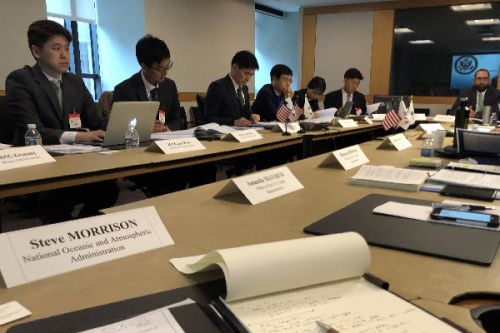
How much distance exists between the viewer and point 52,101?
2.41 m

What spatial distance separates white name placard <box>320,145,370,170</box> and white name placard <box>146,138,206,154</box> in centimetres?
74

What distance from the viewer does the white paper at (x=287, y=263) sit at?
24.4 inches

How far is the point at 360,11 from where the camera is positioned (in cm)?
771

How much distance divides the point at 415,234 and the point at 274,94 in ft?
11.6

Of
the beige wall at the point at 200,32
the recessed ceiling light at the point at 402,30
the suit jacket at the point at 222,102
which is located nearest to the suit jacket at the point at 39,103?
the suit jacket at the point at 222,102

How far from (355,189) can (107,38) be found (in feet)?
16.3

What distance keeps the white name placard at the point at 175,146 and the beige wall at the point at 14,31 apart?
106 inches

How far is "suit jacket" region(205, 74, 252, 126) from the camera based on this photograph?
3629mm

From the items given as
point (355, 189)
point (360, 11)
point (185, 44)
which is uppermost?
point (360, 11)

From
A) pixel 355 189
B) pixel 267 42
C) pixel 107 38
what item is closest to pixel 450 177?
pixel 355 189

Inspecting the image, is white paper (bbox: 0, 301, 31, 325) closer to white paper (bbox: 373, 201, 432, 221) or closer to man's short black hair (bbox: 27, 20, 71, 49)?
white paper (bbox: 373, 201, 432, 221)

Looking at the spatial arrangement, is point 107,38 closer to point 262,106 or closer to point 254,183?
point 262,106

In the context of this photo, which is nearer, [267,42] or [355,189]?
[355,189]

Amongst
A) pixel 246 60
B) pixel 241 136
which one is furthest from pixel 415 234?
pixel 246 60
